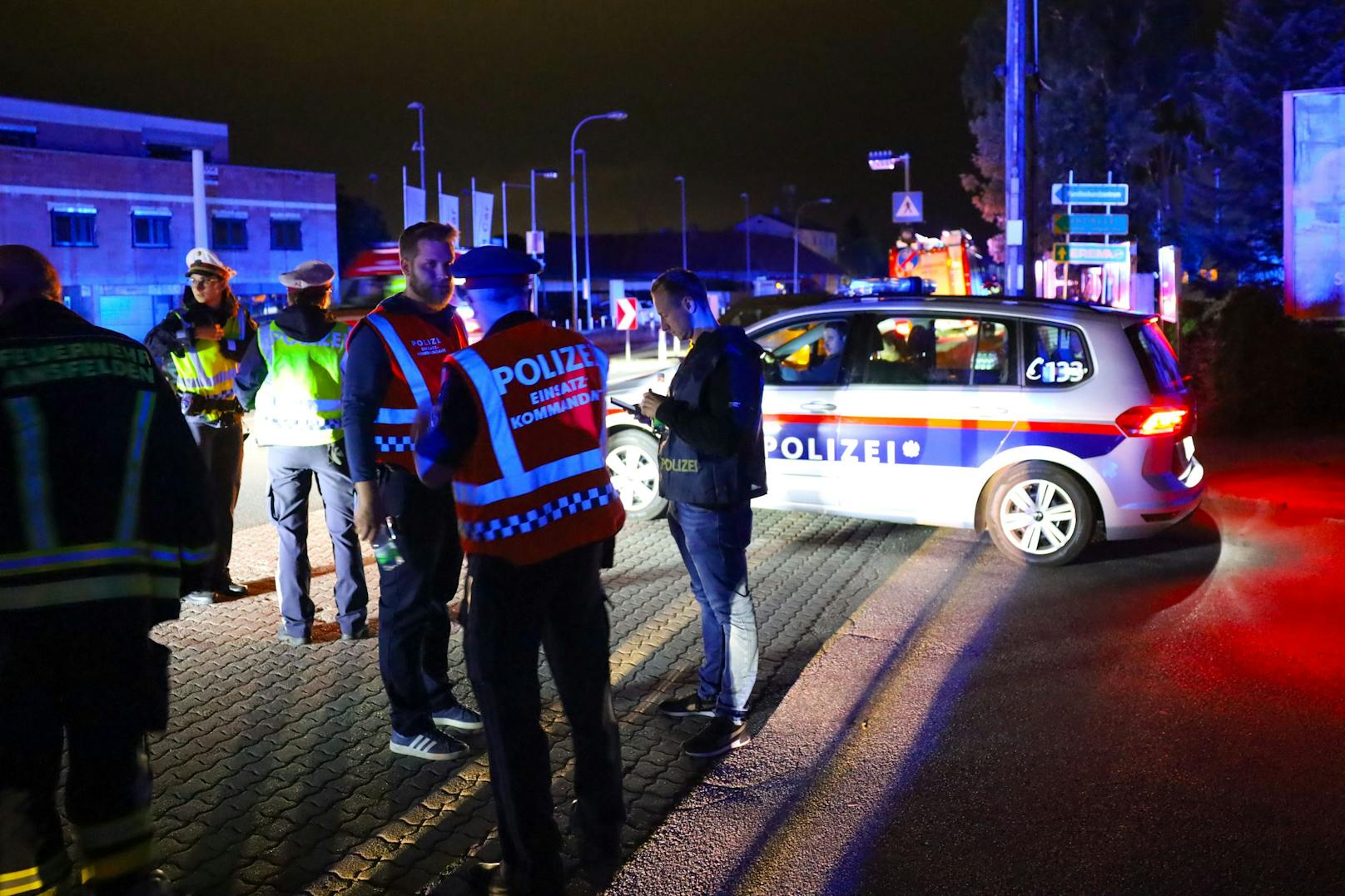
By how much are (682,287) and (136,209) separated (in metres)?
48.4

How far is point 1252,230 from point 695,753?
1408 inches

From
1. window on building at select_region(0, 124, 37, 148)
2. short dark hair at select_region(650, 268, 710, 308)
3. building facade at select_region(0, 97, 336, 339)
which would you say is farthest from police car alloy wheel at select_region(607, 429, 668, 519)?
window on building at select_region(0, 124, 37, 148)

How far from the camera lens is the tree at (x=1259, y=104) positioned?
34.2 m

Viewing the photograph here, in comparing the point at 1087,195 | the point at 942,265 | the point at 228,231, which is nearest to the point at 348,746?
the point at 1087,195

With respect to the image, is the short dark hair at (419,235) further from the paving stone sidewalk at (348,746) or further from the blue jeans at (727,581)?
the paving stone sidewalk at (348,746)

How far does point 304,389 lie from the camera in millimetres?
5480

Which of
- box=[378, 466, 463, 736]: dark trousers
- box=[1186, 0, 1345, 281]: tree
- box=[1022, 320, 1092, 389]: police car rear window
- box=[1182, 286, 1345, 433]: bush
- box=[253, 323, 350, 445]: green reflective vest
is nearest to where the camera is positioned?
box=[378, 466, 463, 736]: dark trousers

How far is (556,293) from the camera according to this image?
8212cm

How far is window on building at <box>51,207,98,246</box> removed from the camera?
44812 millimetres

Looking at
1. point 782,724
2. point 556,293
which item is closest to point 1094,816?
point 782,724

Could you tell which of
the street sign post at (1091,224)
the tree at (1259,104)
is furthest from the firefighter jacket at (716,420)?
the tree at (1259,104)

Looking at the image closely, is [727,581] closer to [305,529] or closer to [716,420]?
[716,420]

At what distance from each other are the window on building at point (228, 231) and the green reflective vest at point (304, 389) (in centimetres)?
4682

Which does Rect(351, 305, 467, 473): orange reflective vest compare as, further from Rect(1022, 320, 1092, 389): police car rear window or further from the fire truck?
the fire truck
